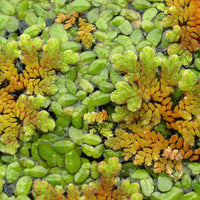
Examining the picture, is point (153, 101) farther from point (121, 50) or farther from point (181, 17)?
point (181, 17)

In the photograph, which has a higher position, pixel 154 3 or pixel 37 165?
pixel 154 3

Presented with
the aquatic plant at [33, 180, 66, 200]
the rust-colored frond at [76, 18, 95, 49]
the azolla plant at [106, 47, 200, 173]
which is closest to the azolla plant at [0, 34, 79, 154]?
the rust-colored frond at [76, 18, 95, 49]

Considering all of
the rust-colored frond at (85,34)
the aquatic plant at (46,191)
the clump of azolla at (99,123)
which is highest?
the rust-colored frond at (85,34)

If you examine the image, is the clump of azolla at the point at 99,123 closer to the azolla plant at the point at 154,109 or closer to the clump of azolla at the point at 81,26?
the azolla plant at the point at 154,109

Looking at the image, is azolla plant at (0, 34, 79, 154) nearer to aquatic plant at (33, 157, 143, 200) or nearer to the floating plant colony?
the floating plant colony

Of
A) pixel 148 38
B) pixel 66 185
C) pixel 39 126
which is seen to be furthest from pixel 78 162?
pixel 148 38

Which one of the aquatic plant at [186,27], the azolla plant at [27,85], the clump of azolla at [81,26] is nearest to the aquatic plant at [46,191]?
the azolla plant at [27,85]

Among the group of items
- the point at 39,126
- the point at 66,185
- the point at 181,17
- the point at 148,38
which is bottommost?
the point at 66,185

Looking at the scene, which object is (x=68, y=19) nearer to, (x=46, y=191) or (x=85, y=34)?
(x=85, y=34)
